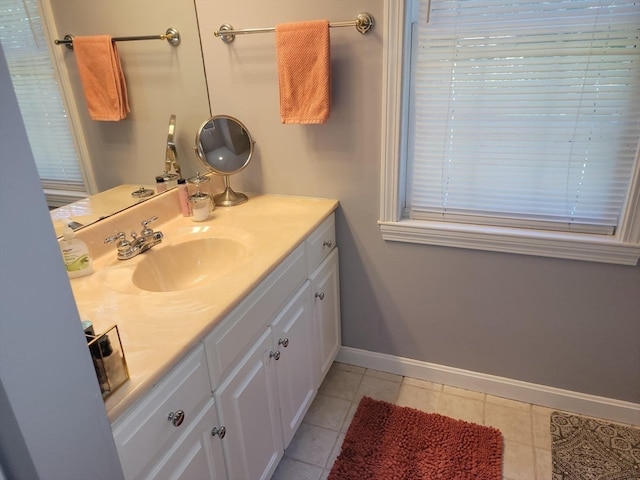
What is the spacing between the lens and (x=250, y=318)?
1249 millimetres

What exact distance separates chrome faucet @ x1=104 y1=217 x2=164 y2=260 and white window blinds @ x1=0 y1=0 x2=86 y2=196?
0.21 metres

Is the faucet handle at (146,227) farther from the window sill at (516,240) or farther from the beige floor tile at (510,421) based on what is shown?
the beige floor tile at (510,421)

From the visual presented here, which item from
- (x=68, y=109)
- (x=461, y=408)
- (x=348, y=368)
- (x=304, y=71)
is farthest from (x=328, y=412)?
(x=68, y=109)

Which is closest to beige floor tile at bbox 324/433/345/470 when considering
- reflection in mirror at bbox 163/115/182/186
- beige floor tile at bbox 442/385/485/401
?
beige floor tile at bbox 442/385/485/401

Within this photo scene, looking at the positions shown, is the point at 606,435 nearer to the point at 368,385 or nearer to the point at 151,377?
the point at 368,385

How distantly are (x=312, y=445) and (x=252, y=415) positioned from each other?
57cm

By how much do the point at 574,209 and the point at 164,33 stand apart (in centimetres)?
169

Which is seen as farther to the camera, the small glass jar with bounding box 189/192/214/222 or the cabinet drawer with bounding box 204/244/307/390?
the small glass jar with bounding box 189/192/214/222

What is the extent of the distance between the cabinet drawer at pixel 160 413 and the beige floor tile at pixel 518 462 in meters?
1.22

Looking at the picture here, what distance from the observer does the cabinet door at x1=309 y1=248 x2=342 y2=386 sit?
1777 millimetres

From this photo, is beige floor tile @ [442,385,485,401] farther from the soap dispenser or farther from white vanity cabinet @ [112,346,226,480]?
→ the soap dispenser

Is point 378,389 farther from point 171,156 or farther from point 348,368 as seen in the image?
point 171,156

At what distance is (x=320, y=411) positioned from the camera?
1.94 meters

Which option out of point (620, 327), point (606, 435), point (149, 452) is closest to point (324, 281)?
point (149, 452)
